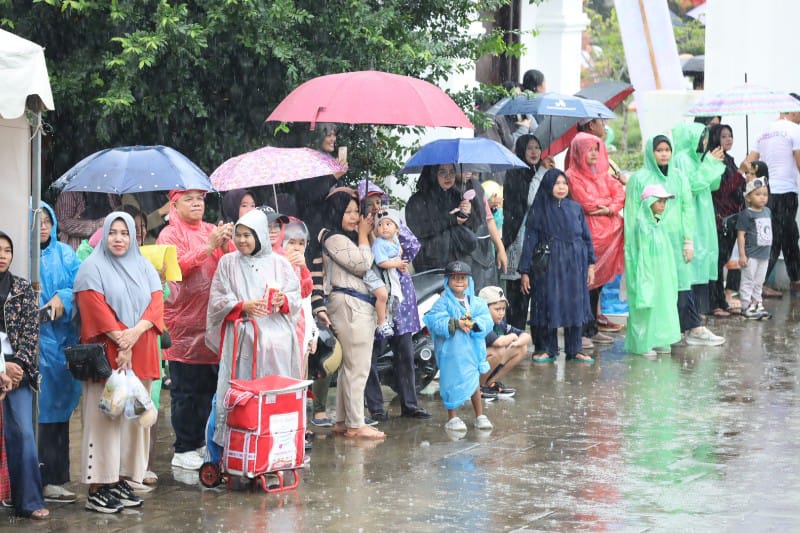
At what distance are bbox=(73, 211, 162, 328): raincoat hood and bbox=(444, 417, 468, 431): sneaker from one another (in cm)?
277

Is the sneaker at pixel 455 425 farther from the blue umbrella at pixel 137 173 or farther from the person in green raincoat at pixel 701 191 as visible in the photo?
the person in green raincoat at pixel 701 191

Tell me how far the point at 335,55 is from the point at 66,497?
16.1 ft

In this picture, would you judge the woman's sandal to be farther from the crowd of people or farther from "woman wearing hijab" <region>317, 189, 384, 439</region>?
"woman wearing hijab" <region>317, 189, 384, 439</region>

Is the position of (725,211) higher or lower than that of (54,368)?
higher

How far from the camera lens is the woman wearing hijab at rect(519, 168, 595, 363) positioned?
484 inches

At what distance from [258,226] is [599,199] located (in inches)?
220

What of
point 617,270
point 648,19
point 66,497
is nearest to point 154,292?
point 66,497

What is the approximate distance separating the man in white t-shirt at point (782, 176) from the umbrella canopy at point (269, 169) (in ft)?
26.7

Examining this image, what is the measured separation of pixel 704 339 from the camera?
44.7ft

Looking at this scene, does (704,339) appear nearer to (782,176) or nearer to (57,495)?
(782,176)

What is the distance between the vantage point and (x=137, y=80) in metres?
10.8

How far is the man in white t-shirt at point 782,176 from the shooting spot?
53.5ft

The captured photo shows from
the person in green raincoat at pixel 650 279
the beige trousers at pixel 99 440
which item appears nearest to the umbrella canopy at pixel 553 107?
the person in green raincoat at pixel 650 279

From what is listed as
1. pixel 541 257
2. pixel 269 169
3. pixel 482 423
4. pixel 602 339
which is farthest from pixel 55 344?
pixel 602 339
